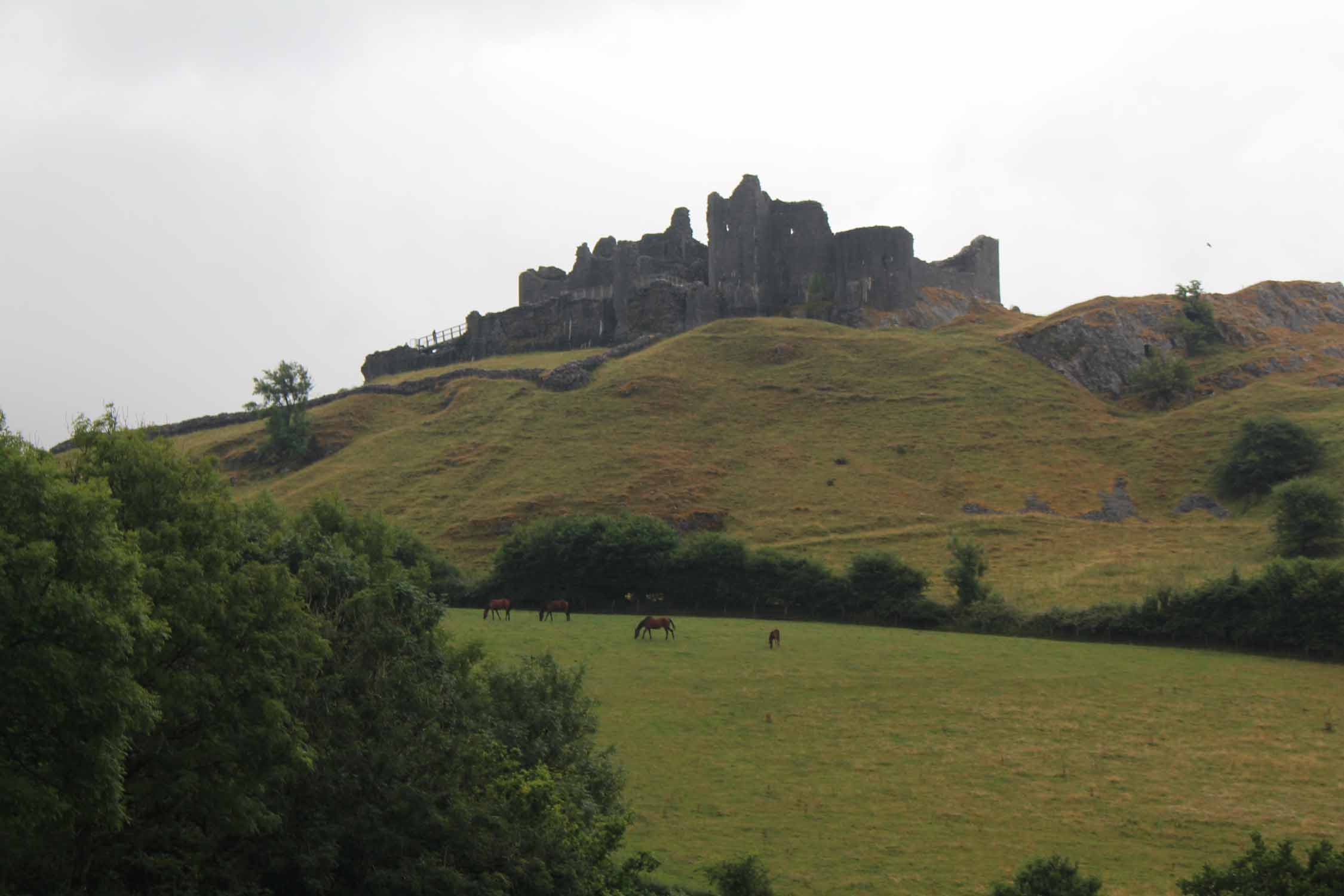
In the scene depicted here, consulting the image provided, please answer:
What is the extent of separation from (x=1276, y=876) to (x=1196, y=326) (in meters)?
90.8

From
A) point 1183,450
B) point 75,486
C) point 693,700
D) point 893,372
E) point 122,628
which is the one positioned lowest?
point 693,700

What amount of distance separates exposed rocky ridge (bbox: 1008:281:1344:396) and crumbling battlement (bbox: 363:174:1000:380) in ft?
41.9

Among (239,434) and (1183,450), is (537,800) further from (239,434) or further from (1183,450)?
(239,434)

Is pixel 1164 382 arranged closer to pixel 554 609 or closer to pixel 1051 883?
pixel 554 609

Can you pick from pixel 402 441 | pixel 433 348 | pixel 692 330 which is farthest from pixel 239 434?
pixel 692 330

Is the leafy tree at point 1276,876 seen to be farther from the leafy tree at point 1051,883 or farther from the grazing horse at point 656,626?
the grazing horse at point 656,626

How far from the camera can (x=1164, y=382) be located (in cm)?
9519

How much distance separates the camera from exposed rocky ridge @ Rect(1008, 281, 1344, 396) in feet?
326

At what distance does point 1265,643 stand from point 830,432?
44.9m

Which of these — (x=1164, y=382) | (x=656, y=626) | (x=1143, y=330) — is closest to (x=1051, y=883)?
(x=656, y=626)

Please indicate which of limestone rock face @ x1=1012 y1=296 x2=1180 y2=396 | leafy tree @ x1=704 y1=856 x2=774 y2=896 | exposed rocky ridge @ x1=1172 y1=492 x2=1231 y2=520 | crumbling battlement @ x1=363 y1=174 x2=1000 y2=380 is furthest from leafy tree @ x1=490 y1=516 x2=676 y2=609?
crumbling battlement @ x1=363 y1=174 x2=1000 y2=380

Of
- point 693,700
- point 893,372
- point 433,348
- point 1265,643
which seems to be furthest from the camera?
point 433,348

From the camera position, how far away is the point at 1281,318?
109 metres

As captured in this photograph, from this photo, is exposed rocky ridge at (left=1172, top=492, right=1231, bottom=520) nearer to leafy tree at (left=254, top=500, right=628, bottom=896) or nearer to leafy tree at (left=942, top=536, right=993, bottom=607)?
leafy tree at (left=942, top=536, right=993, bottom=607)
